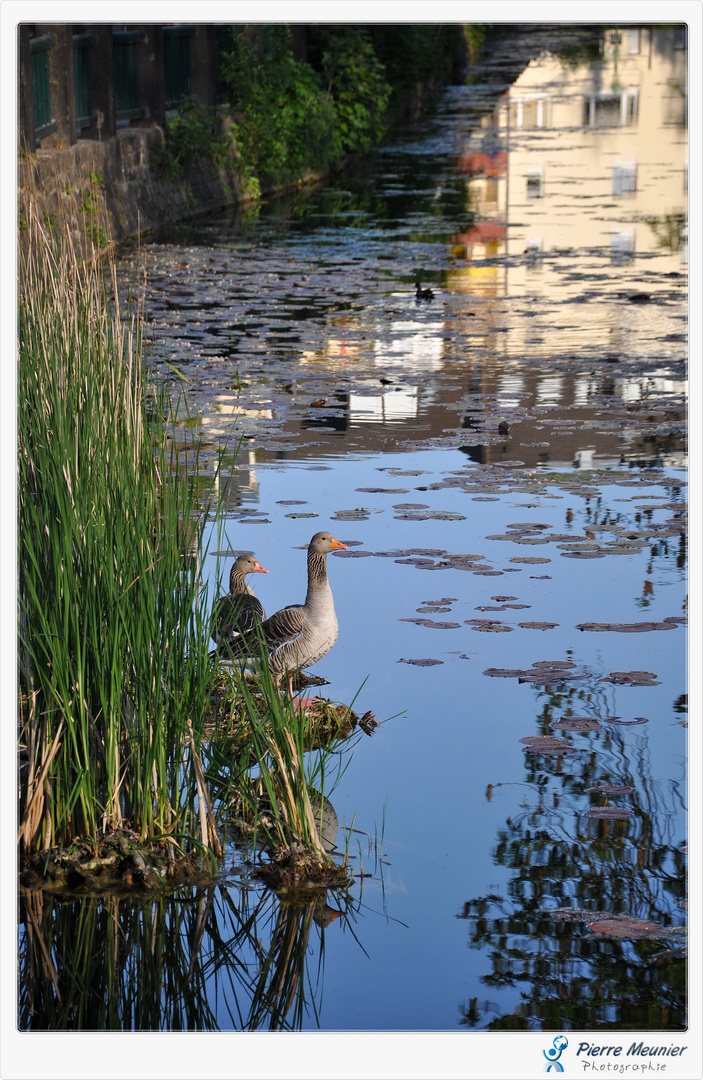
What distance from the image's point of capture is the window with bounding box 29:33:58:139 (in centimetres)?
1490

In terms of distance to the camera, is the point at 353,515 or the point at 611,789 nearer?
the point at 611,789

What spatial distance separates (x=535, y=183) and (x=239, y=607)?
63.0ft

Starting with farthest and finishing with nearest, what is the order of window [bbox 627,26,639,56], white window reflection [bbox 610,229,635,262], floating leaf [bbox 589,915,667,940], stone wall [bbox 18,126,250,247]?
window [bbox 627,26,639,56]
white window reflection [bbox 610,229,635,262]
stone wall [bbox 18,126,250,247]
floating leaf [bbox 589,915,667,940]

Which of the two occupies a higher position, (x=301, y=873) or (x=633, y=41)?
(x=633, y=41)

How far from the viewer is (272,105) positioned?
21.5 metres

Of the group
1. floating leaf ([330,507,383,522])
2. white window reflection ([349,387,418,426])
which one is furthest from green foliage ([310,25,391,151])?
floating leaf ([330,507,383,522])

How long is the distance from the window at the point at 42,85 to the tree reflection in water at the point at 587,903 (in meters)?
11.7

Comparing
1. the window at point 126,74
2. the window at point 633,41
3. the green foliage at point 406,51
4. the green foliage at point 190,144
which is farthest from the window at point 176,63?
the window at point 633,41

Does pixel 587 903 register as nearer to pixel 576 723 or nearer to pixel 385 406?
pixel 576 723

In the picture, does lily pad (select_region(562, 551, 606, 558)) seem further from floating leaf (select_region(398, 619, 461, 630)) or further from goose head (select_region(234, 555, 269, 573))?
goose head (select_region(234, 555, 269, 573))

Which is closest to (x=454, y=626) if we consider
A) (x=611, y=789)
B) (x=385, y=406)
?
(x=611, y=789)

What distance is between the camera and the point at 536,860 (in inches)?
178

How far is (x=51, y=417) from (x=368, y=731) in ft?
5.46

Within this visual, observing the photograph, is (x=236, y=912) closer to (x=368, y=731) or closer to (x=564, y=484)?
(x=368, y=731)
